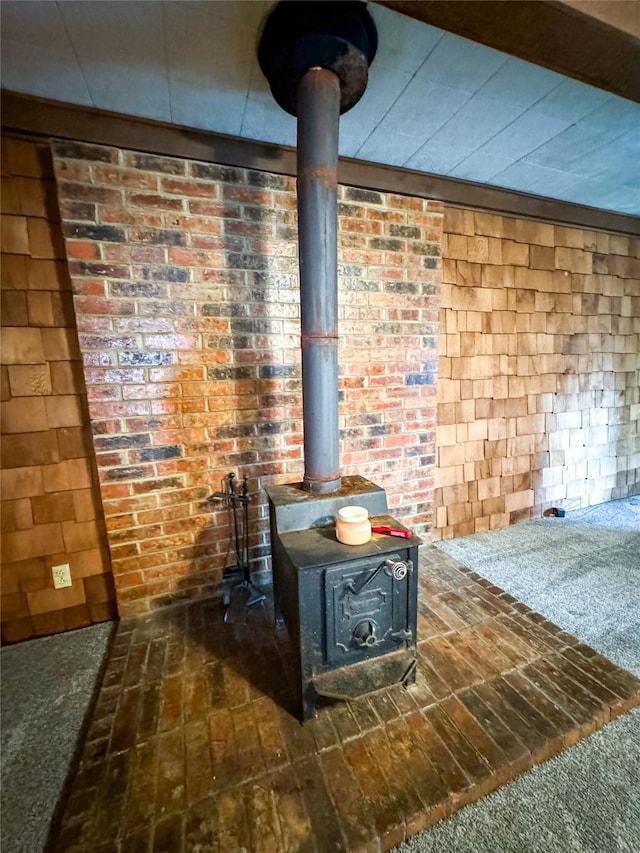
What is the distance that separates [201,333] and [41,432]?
894mm

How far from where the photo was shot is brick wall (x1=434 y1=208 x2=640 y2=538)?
2520 mm

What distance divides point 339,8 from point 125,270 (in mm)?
1263

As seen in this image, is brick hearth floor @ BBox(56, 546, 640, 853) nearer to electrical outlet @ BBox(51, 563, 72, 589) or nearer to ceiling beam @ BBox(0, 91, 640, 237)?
electrical outlet @ BBox(51, 563, 72, 589)

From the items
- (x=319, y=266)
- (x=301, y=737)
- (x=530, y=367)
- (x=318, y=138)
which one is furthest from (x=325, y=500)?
(x=530, y=367)

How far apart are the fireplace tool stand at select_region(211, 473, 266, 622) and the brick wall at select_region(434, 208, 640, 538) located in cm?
140

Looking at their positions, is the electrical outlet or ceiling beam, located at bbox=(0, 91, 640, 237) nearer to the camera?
ceiling beam, located at bbox=(0, 91, 640, 237)

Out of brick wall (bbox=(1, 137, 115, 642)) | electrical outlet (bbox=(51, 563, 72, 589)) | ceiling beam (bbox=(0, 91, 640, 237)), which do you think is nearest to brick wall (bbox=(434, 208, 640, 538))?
ceiling beam (bbox=(0, 91, 640, 237))

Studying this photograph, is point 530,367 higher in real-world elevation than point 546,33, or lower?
lower

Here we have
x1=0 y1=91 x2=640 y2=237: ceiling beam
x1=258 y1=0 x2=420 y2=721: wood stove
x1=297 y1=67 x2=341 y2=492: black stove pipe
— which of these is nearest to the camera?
x1=258 y1=0 x2=420 y2=721: wood stove

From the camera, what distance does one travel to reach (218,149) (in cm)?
175

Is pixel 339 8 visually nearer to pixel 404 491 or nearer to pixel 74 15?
pixel 74 15

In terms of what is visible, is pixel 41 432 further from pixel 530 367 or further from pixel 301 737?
pixel 530 367

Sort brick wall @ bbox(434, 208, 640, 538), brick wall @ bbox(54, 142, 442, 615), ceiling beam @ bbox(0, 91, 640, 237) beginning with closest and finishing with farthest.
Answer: ceiling beam @ bbox(0, 91, 640, 237)
brick wall @ bbox(54, 142, 442, 615)
brick wall @ bbox(434, 208, 640, 538)

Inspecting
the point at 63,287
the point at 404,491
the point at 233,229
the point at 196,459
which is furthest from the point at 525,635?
the point at 63,287
